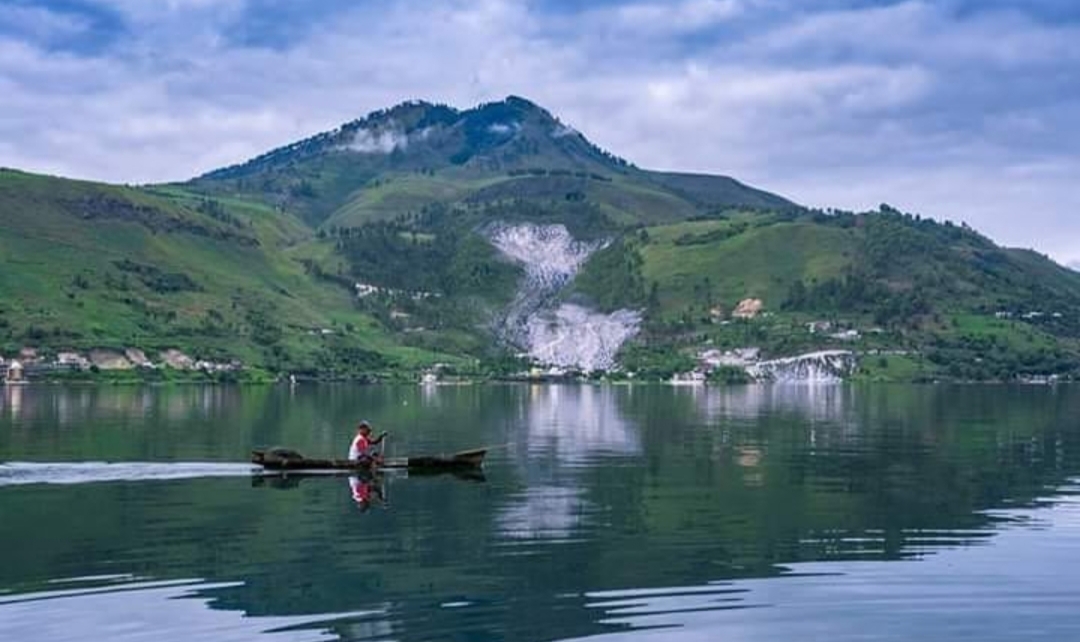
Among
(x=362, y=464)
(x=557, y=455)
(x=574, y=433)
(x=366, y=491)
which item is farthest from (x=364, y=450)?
(x=574, y=433)

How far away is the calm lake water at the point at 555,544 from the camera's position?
36.9m

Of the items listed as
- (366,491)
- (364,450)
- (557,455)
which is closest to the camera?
(366,491)

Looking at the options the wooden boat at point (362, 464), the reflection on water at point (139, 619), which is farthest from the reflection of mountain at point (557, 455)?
the reflection on water at point (139, 619)

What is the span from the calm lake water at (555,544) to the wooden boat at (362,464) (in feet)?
3.11

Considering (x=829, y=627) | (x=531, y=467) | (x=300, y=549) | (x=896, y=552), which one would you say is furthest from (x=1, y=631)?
(x=531, y=467)

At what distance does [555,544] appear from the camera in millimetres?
49969

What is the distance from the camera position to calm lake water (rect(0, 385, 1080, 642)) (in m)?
36.9

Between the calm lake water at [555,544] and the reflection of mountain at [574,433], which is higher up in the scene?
the reflection of mountain at [574,433]

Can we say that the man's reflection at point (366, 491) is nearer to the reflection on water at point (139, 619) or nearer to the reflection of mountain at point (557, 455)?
the reflection of mountain at point (557, 455)

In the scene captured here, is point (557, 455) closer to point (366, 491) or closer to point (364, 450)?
point (364, 450)

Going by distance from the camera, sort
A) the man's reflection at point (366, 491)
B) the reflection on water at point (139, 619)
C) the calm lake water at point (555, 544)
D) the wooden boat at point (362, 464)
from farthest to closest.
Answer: the wooden boat at point (362, 464), the man's reflection at point (366, 491), the calm lake water at point (555, 544), the reflection on water at point (139, 619)

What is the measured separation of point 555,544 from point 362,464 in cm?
2567

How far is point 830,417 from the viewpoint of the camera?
145875 mm

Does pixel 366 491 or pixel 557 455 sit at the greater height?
pixel 557 455
